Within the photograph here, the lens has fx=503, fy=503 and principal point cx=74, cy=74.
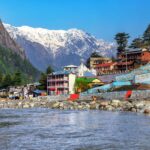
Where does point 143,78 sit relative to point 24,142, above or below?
above

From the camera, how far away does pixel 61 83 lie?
536 ft

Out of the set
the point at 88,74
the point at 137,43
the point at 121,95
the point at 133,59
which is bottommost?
the point at 121,95

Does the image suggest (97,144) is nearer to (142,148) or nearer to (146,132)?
(142,148)

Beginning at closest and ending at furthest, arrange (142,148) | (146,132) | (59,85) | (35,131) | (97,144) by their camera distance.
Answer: (142,148) → (97,144) → (146,132) → (35,131) → (59,85)

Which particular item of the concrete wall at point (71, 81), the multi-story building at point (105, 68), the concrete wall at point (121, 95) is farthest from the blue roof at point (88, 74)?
the concrete wall at point (121, 95)

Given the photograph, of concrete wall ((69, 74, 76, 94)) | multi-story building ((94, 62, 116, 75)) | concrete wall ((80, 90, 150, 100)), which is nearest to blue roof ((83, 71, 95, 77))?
multi-story building ((94, 62, 116, 75))

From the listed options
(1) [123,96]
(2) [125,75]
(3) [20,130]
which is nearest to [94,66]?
(2) [125,75]

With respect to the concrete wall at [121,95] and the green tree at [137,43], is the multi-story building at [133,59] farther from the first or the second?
the concrete wall at [121,95]

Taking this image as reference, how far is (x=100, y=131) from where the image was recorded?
4000 centimetres

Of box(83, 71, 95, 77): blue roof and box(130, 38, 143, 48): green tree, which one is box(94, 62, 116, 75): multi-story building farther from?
box(130, 38, 143, 48): green tree

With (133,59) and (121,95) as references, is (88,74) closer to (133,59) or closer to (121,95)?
(133,59)

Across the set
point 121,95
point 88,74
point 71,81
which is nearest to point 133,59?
point 88,74

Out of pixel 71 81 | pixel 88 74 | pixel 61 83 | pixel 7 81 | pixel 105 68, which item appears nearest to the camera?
pixel 71 81

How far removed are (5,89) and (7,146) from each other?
169 metres
